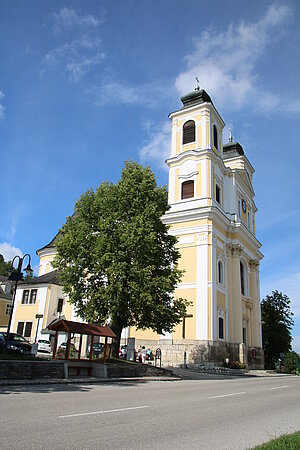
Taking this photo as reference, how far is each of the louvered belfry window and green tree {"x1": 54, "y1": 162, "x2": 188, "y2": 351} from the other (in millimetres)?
15989

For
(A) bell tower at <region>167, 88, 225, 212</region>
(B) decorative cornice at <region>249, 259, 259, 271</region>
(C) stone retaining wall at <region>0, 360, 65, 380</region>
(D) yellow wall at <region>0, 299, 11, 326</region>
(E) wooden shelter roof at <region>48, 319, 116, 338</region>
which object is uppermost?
(A) bell tower at <region>167, 88, 225, 212</region>

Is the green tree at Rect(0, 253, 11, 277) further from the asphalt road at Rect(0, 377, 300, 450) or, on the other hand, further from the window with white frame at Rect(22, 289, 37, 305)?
the asphalt road at Rect(0, 377, 300, 450)

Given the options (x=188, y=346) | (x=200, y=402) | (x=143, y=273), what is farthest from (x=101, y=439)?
(x=188, y=346)

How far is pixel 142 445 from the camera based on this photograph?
19.0ft

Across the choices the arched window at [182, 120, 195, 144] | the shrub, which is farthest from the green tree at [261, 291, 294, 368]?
the arched window at [182, 120, 195, 144]

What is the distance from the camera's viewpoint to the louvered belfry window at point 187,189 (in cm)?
4075

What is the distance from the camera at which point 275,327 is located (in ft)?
183

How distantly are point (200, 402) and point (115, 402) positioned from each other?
8.61 feet

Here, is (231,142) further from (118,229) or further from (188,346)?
(118,229)

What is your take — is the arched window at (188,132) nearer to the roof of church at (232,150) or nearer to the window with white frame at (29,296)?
the roof of church at (232,150)

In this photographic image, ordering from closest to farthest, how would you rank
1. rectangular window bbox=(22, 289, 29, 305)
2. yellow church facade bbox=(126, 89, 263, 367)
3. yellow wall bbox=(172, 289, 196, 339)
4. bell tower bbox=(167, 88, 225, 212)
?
yellow wall bbox=(172, 289, 196, 339)
yellow church facade bbox=(126, 89, 263, 367)
bell tower bbox=(167, 88, 225, 212)
rectangular window bbox=(22, 289, 29, 305)

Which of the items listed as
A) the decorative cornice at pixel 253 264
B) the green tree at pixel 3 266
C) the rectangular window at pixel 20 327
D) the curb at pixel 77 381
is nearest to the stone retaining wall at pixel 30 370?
the curb at pixel 77 381

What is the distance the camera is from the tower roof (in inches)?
1751

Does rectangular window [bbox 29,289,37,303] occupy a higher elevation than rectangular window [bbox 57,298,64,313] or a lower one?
higher
